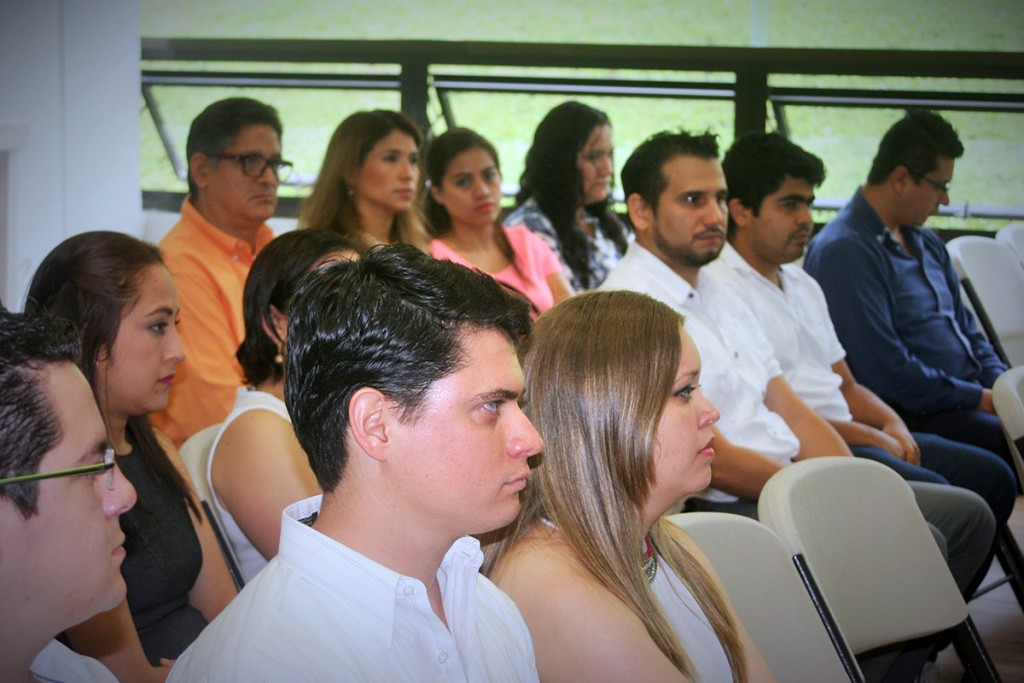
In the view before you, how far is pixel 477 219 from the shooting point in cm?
329

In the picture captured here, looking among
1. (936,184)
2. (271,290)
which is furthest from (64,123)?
(936,184)

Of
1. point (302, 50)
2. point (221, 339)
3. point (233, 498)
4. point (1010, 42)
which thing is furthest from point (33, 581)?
point (1010, 42)

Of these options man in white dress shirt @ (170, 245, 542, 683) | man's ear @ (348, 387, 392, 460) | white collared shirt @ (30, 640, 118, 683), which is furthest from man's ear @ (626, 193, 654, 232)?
white collared shirt @ (30, 640, 118, 683)

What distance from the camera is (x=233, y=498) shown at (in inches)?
70.4

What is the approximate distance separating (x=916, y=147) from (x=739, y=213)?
940 millimetres

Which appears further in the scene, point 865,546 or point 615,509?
point 865,546

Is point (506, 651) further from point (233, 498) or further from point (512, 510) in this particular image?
point (233, 498)

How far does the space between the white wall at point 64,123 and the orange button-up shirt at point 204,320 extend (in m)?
0.39

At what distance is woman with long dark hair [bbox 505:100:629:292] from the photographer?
142 inches

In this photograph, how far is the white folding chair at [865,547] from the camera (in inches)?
67.7

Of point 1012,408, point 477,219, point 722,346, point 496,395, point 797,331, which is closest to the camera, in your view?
point 496,395

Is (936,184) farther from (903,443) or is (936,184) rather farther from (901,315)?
(903,443)

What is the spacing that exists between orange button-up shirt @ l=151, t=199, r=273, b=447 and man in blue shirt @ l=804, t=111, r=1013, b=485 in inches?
75.7

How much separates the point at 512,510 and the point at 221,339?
1.73 metres
